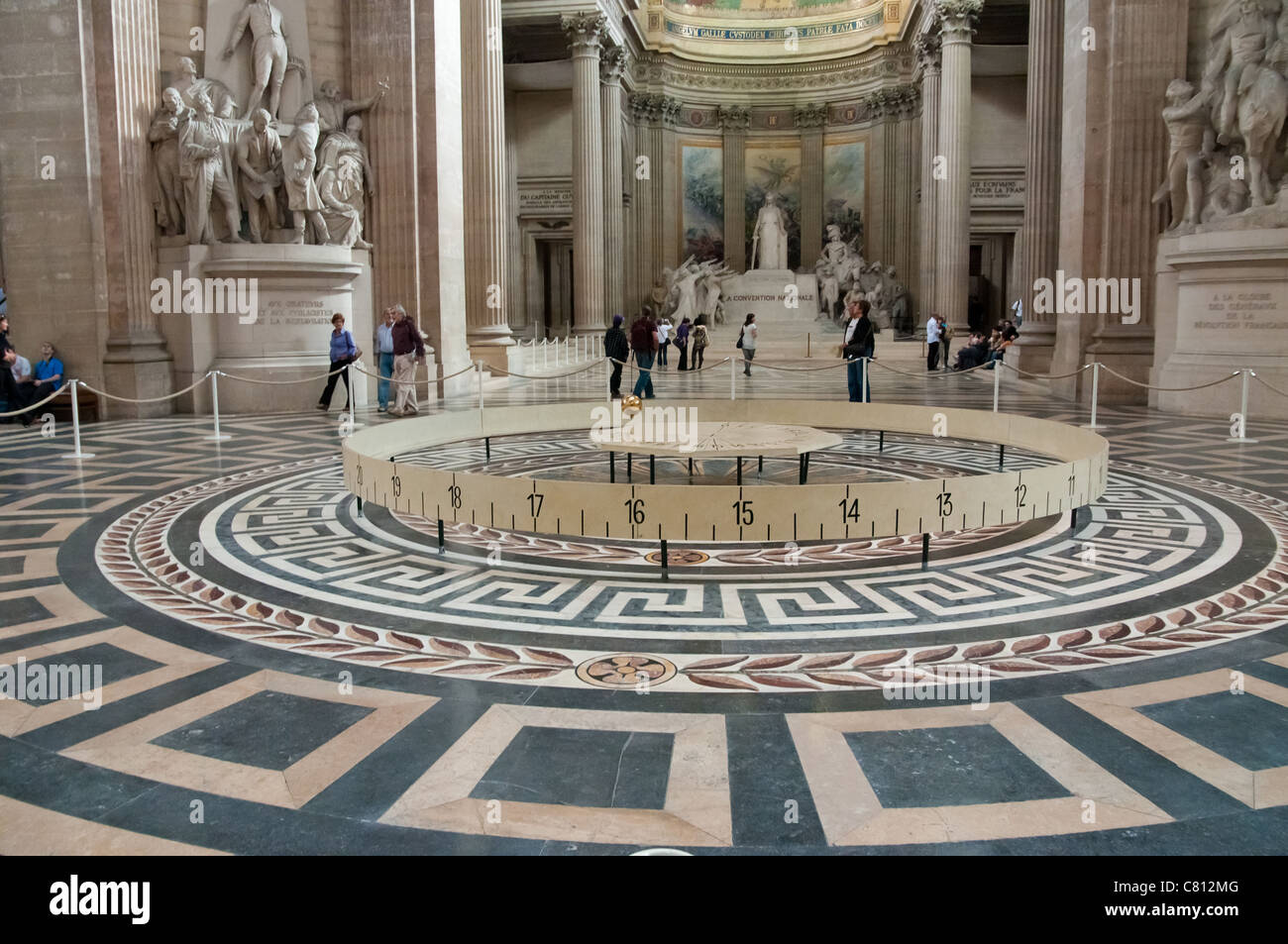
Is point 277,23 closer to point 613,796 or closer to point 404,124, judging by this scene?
point 404,124

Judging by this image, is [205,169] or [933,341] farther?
[933,341]

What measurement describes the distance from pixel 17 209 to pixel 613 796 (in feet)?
42.6

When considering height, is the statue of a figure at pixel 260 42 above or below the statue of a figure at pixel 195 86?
above

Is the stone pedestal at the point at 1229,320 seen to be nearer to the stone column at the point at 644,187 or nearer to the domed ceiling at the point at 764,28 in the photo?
the stone column at the point at 644,187

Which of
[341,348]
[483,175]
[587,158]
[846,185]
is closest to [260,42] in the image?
[341,348]

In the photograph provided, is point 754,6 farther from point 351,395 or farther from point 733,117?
point 351,395

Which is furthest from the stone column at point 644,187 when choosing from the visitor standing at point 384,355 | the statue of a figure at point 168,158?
the statue of a figure at point 168,158

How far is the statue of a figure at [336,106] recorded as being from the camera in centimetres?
1428

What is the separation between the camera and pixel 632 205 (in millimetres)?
35312

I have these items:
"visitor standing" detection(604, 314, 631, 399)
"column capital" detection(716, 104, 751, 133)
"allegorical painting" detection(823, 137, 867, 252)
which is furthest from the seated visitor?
"column capital" detection(716, 104, 751, 133)

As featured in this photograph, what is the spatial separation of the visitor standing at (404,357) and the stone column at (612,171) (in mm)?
17091

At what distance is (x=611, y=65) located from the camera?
30.0m

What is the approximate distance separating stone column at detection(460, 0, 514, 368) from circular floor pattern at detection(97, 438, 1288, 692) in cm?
1296

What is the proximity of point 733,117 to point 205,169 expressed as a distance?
1095 inches
